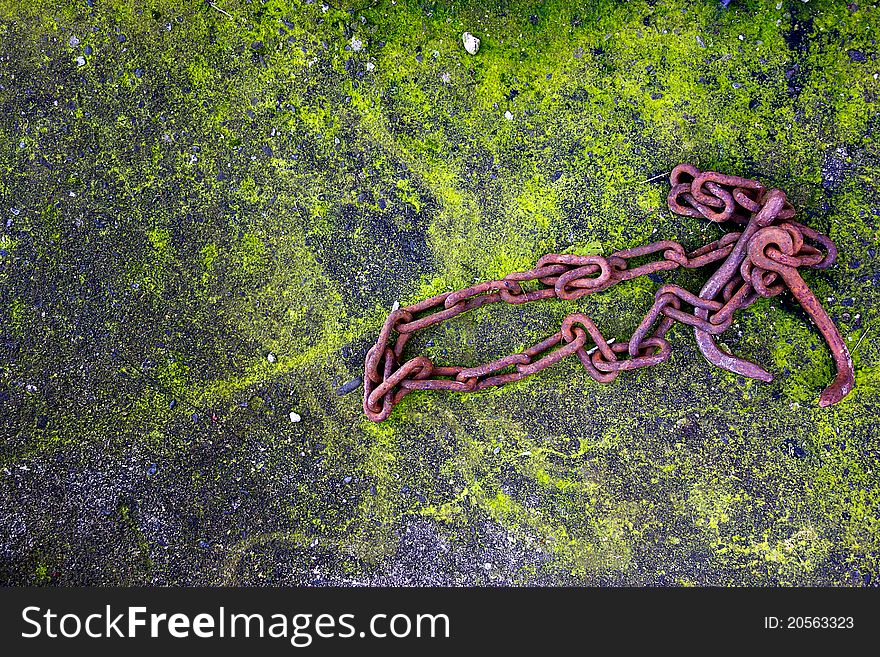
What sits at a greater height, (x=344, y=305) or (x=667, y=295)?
(x=344, y=305)

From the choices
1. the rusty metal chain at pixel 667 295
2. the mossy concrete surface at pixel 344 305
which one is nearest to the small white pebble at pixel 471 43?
the mossy concrete surface at pixel 344 305

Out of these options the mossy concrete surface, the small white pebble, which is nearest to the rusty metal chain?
the mossy concrete surface

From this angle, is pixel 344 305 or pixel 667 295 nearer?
pixel 667 295

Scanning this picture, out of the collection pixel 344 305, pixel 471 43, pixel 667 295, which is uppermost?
pixel 471 43

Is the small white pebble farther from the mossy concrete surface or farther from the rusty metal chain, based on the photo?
the rusty metal chain
